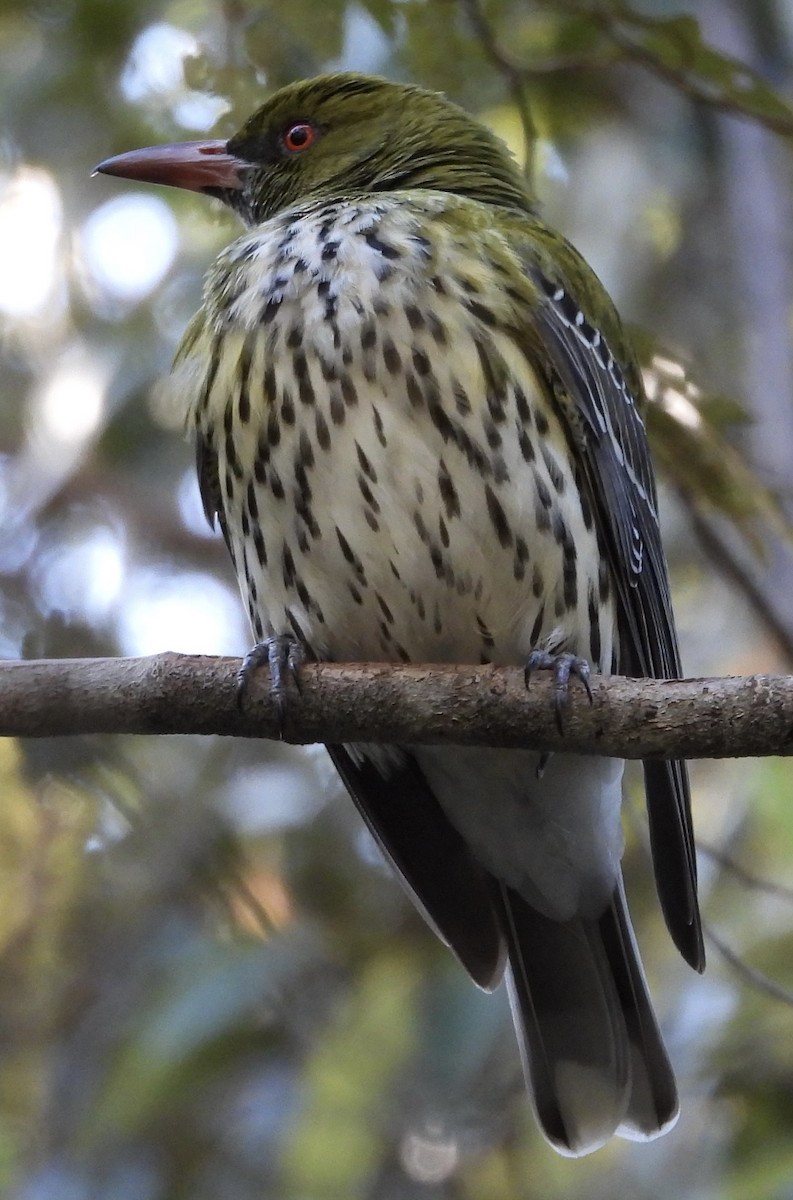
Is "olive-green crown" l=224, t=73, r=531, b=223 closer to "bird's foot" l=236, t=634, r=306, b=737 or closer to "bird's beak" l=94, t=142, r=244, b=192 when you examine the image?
"bird's beak" l=94, t=142, r=244, b=192

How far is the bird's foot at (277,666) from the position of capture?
2603 mm

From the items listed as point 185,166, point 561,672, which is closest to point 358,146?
point 185,166

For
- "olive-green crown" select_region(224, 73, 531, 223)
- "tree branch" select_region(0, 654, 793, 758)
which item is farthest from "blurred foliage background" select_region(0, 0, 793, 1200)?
"tree branch" select_region(0, 654, 793, 758)

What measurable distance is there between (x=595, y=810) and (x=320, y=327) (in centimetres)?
116

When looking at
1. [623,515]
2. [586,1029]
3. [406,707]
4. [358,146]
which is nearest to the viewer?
[406,707]

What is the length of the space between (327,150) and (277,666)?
4.72 ft

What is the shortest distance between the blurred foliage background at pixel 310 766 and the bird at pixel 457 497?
24 cm

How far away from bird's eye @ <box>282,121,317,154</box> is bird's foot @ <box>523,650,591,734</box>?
1.49m

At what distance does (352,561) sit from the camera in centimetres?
298

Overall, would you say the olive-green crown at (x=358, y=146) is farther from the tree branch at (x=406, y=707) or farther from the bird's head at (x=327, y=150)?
the tree branch at (x=406, y=707)

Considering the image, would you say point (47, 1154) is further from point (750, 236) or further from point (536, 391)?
point (750, 236)

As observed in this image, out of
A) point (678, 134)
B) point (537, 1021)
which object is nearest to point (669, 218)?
point (678, 134)

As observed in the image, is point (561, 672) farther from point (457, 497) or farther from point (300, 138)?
point (300, 138)

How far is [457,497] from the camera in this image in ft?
9.48
